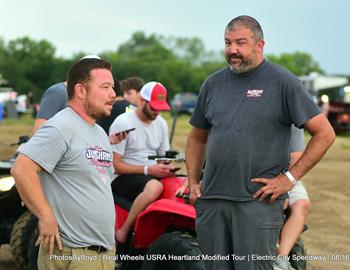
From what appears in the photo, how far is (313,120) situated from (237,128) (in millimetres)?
431

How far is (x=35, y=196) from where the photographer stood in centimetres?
345

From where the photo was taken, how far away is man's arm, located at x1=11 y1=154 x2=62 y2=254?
3453 mm

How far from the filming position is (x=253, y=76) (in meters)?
4.07

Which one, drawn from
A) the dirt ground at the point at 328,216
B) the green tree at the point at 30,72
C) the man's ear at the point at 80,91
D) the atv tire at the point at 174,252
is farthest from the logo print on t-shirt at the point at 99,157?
the green tree at the point at 30,72

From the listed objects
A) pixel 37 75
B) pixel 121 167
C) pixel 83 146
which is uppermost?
pixel 83 146

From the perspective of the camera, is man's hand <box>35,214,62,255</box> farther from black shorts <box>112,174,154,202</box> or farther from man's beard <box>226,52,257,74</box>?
black shorts <box>112,174,154,202</box>

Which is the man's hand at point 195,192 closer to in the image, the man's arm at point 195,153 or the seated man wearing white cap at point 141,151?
the man's arm at point 195,153

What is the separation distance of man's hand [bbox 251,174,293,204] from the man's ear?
108 centimetres

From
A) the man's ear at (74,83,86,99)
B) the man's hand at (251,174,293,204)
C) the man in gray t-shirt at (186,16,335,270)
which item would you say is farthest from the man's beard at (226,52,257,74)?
the man's ear at (74,83,86,99)

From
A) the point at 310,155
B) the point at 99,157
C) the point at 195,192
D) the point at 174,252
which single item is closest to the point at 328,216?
the point at 174,252

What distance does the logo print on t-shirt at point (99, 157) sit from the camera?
3.67 m

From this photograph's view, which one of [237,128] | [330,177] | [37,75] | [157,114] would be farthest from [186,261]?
[37,75]

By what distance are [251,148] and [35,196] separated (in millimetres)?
1255

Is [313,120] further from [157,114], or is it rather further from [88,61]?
[157,114]
